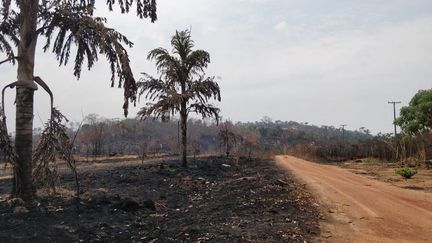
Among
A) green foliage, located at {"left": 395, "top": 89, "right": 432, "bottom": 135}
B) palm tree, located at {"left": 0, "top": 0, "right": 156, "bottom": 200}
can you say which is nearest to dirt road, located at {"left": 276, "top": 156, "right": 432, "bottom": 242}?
palm tree, located at {"left": 0, "top": 0, "right": 156, "bottom": 200}

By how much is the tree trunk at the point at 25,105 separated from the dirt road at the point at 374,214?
525 centimetres

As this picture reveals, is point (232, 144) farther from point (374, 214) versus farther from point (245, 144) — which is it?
point (374, 214)

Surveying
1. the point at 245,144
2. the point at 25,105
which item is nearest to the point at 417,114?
the point at 245,144

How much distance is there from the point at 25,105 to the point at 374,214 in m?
6.93

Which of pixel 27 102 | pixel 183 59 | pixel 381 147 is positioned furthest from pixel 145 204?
pixel 381 147

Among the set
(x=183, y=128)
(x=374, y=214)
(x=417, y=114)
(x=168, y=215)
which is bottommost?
(x=374, y=214)

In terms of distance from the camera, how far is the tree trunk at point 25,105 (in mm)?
8273

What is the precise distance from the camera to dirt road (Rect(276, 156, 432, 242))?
7.31m

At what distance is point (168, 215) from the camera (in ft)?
26.7

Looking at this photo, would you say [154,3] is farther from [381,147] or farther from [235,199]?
[381,147]

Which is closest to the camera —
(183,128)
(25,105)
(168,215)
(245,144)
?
(168,215)

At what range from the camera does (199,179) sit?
46.0ft

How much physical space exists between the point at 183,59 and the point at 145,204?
10.0 m

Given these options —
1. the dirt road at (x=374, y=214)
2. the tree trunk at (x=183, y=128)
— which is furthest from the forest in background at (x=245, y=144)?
the dirt road at (x=374, y=214)
